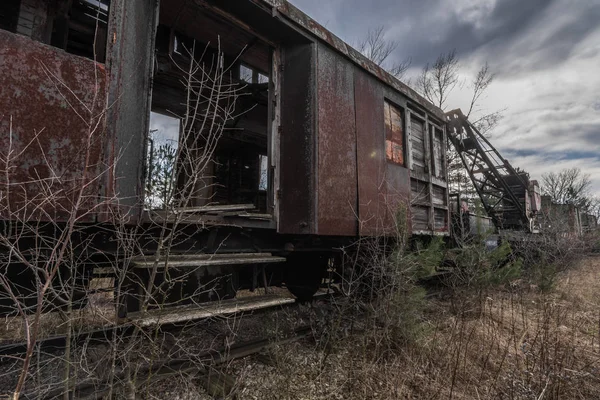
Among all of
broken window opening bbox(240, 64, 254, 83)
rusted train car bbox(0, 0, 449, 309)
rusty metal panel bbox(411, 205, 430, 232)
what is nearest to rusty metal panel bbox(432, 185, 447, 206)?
rusted train car bbox(0, 0, 449, 309)

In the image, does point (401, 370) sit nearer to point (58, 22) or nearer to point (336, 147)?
point (336, 147)

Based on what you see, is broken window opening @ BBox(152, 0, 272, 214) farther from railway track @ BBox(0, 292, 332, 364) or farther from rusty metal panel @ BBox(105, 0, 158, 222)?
railway track @ BBox(0, 292, 332, 364)

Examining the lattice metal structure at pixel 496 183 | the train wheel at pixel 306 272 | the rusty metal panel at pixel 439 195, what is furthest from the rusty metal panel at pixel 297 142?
the lattice metal structure at pixel 496 183

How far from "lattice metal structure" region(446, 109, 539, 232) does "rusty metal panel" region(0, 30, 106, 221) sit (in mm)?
10288

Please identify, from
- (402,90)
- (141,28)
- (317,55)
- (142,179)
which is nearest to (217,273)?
(142,179)

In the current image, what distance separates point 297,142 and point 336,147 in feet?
1.62

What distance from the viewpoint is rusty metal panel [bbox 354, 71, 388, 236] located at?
434cm

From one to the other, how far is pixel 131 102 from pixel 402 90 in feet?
13.9

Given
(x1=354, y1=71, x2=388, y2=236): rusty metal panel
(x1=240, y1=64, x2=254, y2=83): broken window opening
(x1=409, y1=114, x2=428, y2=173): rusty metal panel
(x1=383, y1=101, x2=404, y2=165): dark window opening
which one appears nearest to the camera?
(x1=354, y1=71, x2=388, y2=236): rusty metal panel

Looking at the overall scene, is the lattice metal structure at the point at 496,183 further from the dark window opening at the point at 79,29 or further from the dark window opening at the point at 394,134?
the dark window opening at the point at 79,29

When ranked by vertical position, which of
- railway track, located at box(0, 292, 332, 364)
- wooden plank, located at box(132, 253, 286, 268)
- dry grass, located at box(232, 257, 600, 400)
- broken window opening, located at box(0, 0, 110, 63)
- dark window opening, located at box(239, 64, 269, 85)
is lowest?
dry grass, located at box(232, 257, 600, 400)

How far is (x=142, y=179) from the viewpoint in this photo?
2621 millimetres

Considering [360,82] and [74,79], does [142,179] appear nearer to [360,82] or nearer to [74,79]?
[74,79]

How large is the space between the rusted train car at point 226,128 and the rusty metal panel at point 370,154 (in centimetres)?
2
